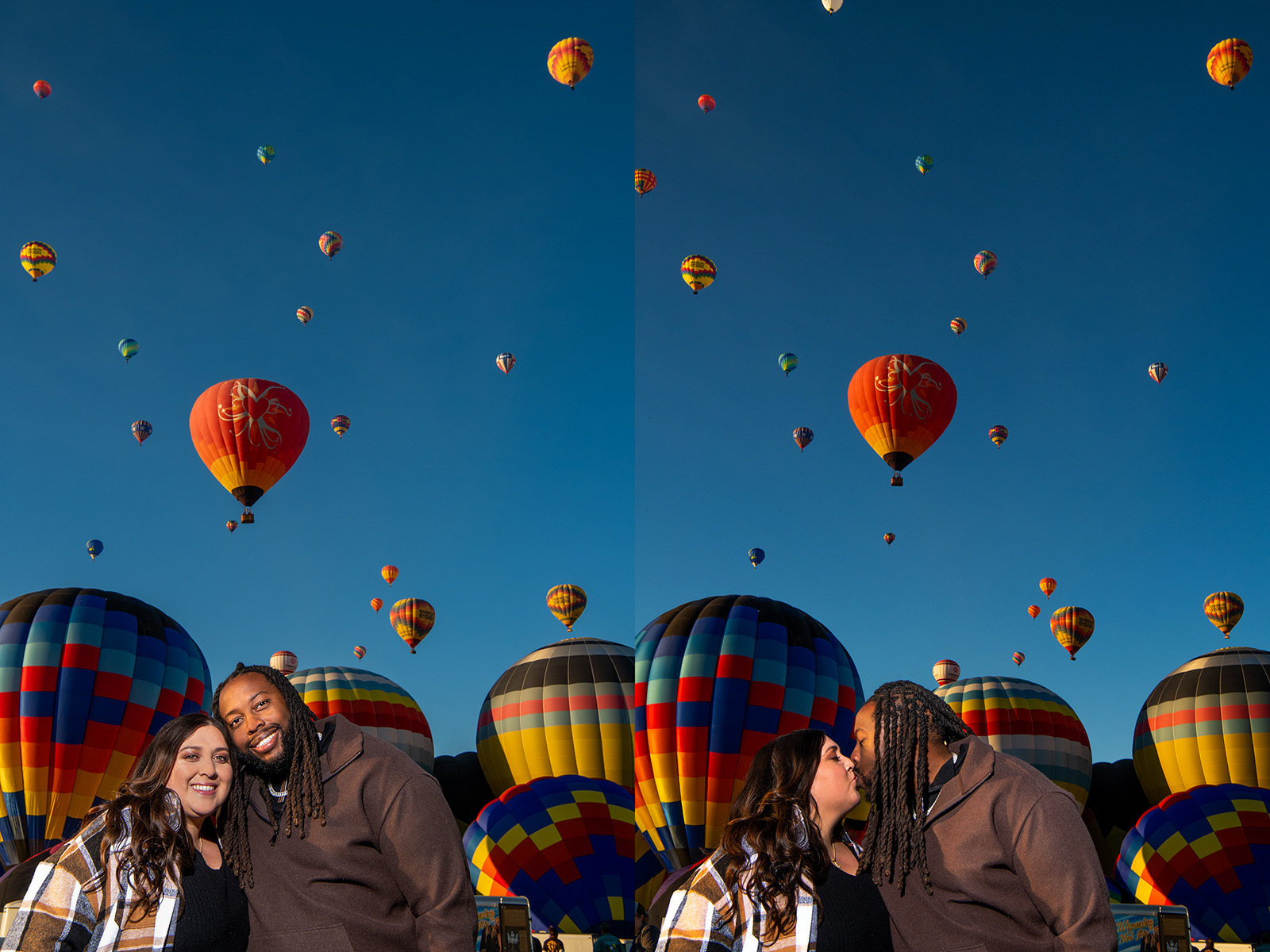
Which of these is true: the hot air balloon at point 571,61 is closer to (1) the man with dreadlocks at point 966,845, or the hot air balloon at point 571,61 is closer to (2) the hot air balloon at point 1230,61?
(2) the hot air balloon at point 1230,61

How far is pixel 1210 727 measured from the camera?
64.7 ft

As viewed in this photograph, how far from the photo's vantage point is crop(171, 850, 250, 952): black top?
259 cm

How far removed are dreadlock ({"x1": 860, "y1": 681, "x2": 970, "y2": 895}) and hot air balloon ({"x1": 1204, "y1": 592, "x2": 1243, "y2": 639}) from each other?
79.4 ft

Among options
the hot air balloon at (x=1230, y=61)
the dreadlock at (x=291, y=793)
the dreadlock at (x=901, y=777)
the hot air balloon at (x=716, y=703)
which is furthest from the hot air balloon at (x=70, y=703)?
the hot air balloon at (x=1230, y=61)

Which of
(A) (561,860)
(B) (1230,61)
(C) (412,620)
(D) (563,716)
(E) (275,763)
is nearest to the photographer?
(E) (275,763)

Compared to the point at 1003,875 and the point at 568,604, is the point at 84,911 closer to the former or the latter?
the point at 1003,875

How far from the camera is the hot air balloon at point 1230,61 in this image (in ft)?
59.5

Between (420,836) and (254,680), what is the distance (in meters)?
0.66

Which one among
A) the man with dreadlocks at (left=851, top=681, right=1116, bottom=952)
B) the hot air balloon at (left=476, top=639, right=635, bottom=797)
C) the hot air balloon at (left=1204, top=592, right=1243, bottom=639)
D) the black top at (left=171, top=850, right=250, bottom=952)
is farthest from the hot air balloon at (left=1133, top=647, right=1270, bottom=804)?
the black top at (left=171, top=850, right=250, bottom=952)

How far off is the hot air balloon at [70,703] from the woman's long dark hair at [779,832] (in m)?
15.3

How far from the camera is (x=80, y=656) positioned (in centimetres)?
1694

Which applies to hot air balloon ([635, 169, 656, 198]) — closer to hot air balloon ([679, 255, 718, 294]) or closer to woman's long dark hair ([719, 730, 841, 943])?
hot air balloon ([679, 255, 718, 294])

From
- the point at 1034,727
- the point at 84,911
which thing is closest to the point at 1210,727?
the point at 1034,727

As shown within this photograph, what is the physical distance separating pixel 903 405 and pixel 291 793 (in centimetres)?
1652
